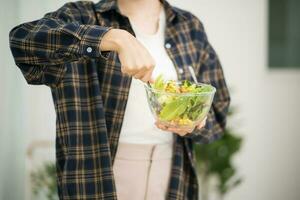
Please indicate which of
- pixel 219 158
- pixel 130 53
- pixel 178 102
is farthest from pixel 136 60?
pixel 219 158

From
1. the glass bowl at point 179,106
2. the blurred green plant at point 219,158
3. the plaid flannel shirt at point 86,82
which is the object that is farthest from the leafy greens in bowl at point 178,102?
the blurred green plant at point 219,158

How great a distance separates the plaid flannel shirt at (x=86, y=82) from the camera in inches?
34.4

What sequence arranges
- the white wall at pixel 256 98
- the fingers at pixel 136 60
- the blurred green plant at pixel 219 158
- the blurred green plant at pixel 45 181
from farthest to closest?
the white wall at pixel 256 98 → the blurred green plant at pixel 219 158 → the blurred green plant at pixel 45 181 → the fingers at pixel 136 60

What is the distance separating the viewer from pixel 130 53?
0.81 m

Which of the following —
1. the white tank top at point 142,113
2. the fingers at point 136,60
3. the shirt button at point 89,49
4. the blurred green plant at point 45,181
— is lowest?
the blurred green plant at point 45,181

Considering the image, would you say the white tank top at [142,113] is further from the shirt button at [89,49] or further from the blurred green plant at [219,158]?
the blurred green plant at [219,158]

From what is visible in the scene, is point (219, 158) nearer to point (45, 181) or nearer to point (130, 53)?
point (45, 181)

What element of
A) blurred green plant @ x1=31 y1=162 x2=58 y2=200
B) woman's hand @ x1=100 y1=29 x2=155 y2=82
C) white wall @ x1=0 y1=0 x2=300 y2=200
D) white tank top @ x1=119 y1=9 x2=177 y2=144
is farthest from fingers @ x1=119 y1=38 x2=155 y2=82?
white wall @ x1=0 y1=0 x2=300 y2=200

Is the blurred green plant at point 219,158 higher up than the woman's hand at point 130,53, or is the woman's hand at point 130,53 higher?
the woman's hand at point 130,53

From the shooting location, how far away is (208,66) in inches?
50.1

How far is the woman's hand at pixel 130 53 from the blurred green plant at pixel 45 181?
1034mm

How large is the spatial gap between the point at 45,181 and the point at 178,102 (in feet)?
3.53

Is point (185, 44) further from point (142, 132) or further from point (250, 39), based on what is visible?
point (250, 39)

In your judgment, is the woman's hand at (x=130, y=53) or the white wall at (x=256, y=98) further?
the white wall at (x=256, y=98)
